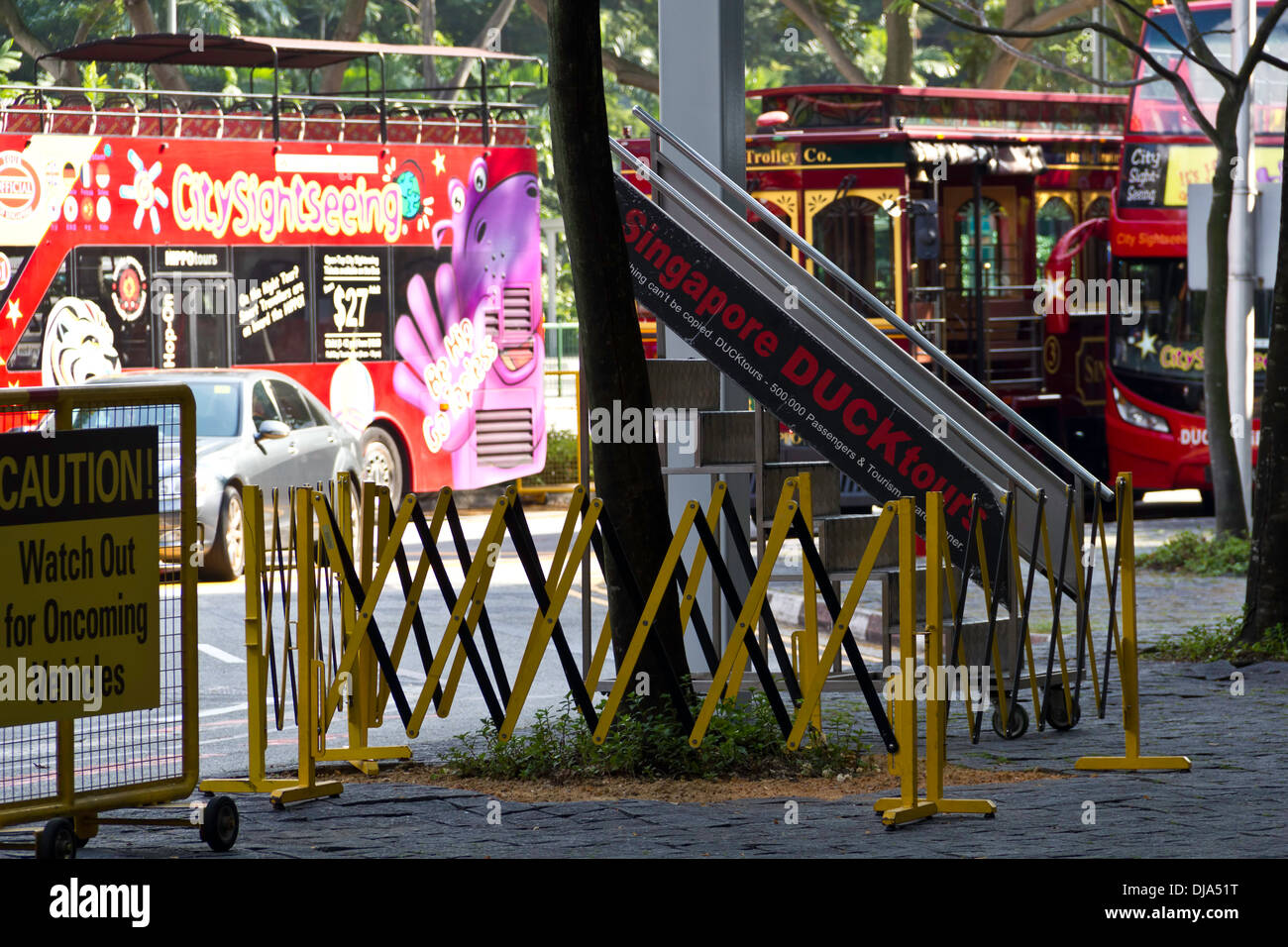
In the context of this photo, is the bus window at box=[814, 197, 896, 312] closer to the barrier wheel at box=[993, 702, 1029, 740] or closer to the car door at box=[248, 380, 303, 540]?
the car door at box=[248, 380, 303, 540]

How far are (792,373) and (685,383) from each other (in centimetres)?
85

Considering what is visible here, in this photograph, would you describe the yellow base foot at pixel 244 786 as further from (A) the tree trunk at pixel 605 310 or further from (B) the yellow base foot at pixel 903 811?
(B) the yellow base foot at pixel 903 811

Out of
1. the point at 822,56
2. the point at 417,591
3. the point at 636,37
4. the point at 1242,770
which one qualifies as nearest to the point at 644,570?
the point at 417,591

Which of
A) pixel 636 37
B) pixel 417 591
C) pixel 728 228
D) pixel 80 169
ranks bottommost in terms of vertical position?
pixel 417 591

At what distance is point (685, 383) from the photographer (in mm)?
10906

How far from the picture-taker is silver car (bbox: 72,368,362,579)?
16.9 m

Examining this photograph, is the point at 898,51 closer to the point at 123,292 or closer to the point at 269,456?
the point at 123,292

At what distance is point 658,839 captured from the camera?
7406 millimetres

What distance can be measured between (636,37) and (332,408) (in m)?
34.0

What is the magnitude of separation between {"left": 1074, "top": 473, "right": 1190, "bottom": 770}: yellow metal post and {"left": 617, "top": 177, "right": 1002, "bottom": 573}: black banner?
109 cm

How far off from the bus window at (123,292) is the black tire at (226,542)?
3.62 metres

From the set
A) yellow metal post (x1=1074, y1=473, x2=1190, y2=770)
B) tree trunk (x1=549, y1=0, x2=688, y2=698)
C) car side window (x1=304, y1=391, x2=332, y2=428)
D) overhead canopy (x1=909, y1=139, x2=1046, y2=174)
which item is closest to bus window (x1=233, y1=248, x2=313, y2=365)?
car side window (x1=304, y1=391, x2=332, y2=428)

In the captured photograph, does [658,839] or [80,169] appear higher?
[80,169]
